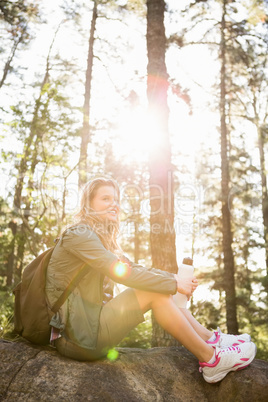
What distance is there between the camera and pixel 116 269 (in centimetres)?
305

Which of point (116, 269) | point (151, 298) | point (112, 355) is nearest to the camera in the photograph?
point (116, 269)

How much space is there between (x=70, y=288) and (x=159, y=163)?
12.6 feet

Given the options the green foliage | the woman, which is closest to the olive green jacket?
the woman

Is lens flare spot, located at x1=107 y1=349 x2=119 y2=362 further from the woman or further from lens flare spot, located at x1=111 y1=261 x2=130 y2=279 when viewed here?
lens flare spot, located at x1=111 y1=261 x2=130 y2=279

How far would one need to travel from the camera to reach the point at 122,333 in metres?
3.20

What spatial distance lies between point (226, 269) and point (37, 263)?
10.4 metres

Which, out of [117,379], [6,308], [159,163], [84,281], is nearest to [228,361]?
[117,379]

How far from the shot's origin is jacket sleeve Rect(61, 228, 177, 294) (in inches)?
121

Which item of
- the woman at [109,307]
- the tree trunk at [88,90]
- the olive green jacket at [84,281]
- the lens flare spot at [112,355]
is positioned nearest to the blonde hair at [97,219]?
the woman at [109,307]

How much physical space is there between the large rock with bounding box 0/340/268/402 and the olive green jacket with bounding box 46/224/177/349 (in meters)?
0.31

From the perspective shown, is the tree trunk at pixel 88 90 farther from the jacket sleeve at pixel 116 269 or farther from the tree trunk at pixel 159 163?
the jacket sleeve at pixel 116 269

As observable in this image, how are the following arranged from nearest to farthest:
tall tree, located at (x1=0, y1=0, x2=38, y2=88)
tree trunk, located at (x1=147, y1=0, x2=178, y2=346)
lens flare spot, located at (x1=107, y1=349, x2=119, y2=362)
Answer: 1. lens flare spot, located at (x1=107, y1=349, x2=119, y2=362)
2. tree trunk, located at (x1=147, y1=0, x2=178, y2=346)
3. tall tree, located at (x1=0, y1=0, x2=38, y2=88)

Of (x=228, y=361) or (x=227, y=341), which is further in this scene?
(x=227, y=341)

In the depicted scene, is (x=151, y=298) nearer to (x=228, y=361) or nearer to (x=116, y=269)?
(x=116, y=269)
